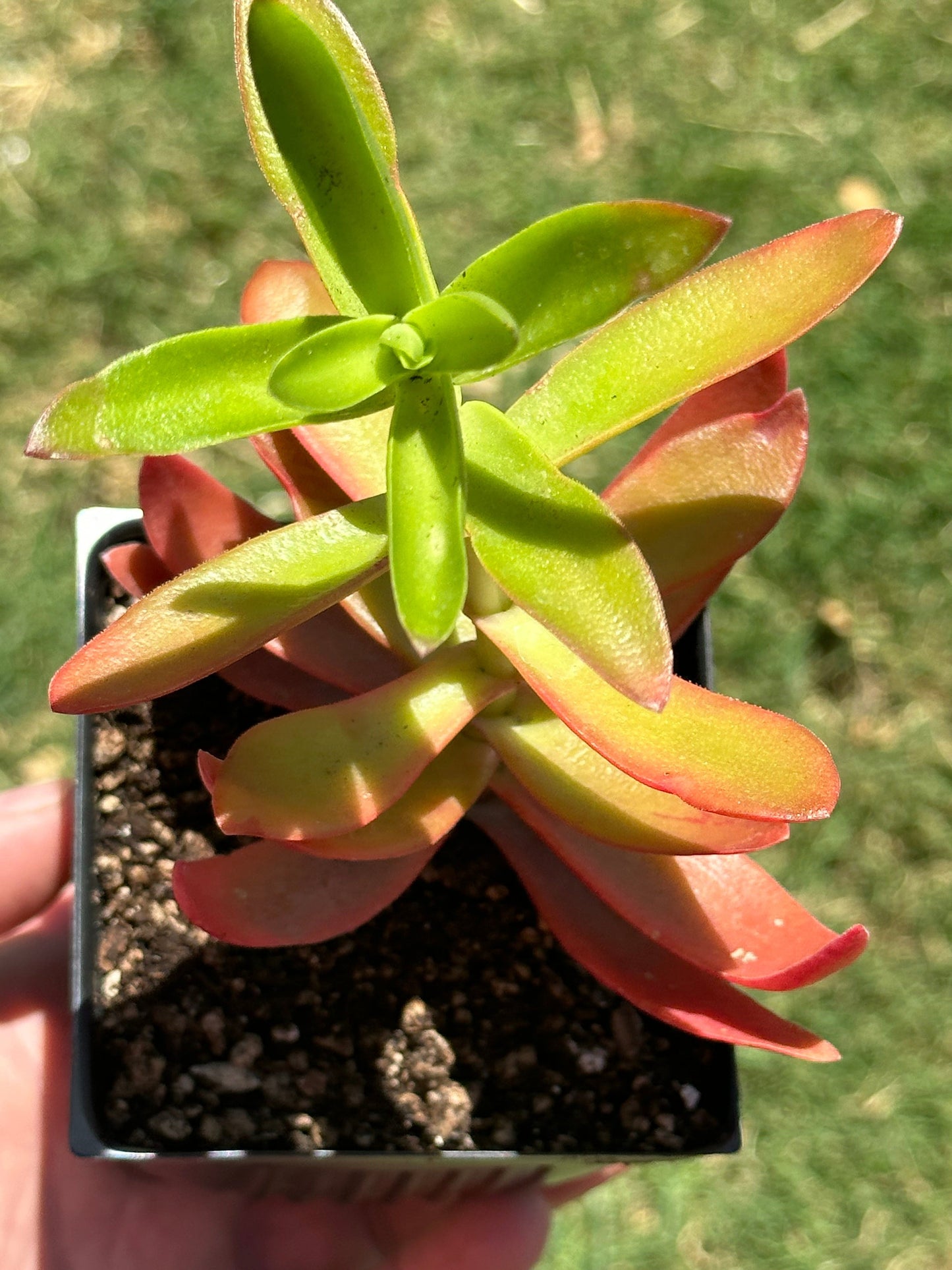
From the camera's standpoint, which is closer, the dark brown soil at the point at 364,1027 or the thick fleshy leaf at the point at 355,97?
the thick fleshy leaf at the point at 355,97

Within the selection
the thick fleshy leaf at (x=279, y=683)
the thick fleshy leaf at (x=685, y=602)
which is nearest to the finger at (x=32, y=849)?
the thick fleshy leaf at (x=279, y=683)

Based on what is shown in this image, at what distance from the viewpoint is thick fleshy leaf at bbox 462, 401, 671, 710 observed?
0.61 m

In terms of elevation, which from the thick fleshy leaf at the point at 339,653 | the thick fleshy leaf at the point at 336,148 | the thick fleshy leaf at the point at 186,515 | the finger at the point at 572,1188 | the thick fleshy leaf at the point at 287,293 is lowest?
the finger at the point at 572,1188

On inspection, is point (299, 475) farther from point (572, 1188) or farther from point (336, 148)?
point (572, 1188)

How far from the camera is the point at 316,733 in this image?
0.77m

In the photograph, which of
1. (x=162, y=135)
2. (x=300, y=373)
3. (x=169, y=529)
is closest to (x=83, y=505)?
(x=162, y=135)

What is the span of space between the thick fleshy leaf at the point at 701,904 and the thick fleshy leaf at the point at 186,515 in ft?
1.02

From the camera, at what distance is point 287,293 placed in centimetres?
85

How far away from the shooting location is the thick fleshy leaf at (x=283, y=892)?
0.79 meters

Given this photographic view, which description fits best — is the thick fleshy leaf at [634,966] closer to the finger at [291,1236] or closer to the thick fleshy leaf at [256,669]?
the thick fleshy leaf at [256,669]

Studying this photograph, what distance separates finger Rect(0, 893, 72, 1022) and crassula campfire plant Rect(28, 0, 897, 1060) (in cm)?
64

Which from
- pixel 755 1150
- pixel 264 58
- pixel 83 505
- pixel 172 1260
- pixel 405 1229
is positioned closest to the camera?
pixel 264 58

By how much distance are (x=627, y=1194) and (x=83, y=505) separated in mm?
1299

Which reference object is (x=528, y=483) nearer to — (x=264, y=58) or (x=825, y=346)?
(x=264, y=58)
